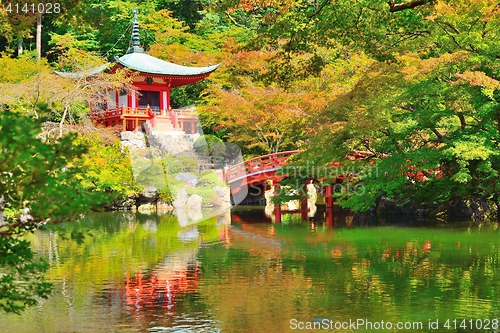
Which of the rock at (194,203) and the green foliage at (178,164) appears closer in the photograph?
the rock at (194,203)

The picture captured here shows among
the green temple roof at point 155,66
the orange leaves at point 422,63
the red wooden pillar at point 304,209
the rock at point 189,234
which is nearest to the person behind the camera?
the orange leaves at point 422,63

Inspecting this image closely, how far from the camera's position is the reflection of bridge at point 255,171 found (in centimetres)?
2470

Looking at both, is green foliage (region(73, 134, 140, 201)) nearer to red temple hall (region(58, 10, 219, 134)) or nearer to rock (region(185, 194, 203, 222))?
rock (region(185, 194, 203, 222))

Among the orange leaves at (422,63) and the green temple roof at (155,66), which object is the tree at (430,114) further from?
the green temple roof at (155,66)

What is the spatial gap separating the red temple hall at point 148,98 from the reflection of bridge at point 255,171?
187 inches

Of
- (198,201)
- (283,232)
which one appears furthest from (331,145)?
(198,201)

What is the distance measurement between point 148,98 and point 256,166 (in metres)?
7.54

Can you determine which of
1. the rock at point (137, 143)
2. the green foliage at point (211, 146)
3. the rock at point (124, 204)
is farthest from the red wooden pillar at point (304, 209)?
the rock at point (137, 143)

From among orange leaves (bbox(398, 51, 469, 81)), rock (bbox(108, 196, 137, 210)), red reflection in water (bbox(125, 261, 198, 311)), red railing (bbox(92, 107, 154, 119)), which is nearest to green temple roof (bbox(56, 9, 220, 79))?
red railing (bbox(92, 107, 154, 119))

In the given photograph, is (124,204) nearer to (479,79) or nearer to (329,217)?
(329,217)

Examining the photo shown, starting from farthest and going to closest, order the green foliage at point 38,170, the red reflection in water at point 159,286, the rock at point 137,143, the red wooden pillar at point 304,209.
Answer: the rock at point 137,143
the red wooden pillar at point 304,209
the red reflection in water at point 159,286
the green foliage at point 38,170

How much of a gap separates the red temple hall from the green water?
12.2m

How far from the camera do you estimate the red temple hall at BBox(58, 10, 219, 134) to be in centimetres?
2947

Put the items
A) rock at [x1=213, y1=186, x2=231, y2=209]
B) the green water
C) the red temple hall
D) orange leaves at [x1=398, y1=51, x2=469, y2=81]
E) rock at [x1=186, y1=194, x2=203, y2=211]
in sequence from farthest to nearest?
1. the red temple hall
2. rock at [x1=213, y1=186, x2=231, y2=209]
3. rock at [x1=186, y1=194, x2=203, y2=211]
4. orange leaves at [x1=398, y1=51, x2=469, y2=81]
5. the green water
